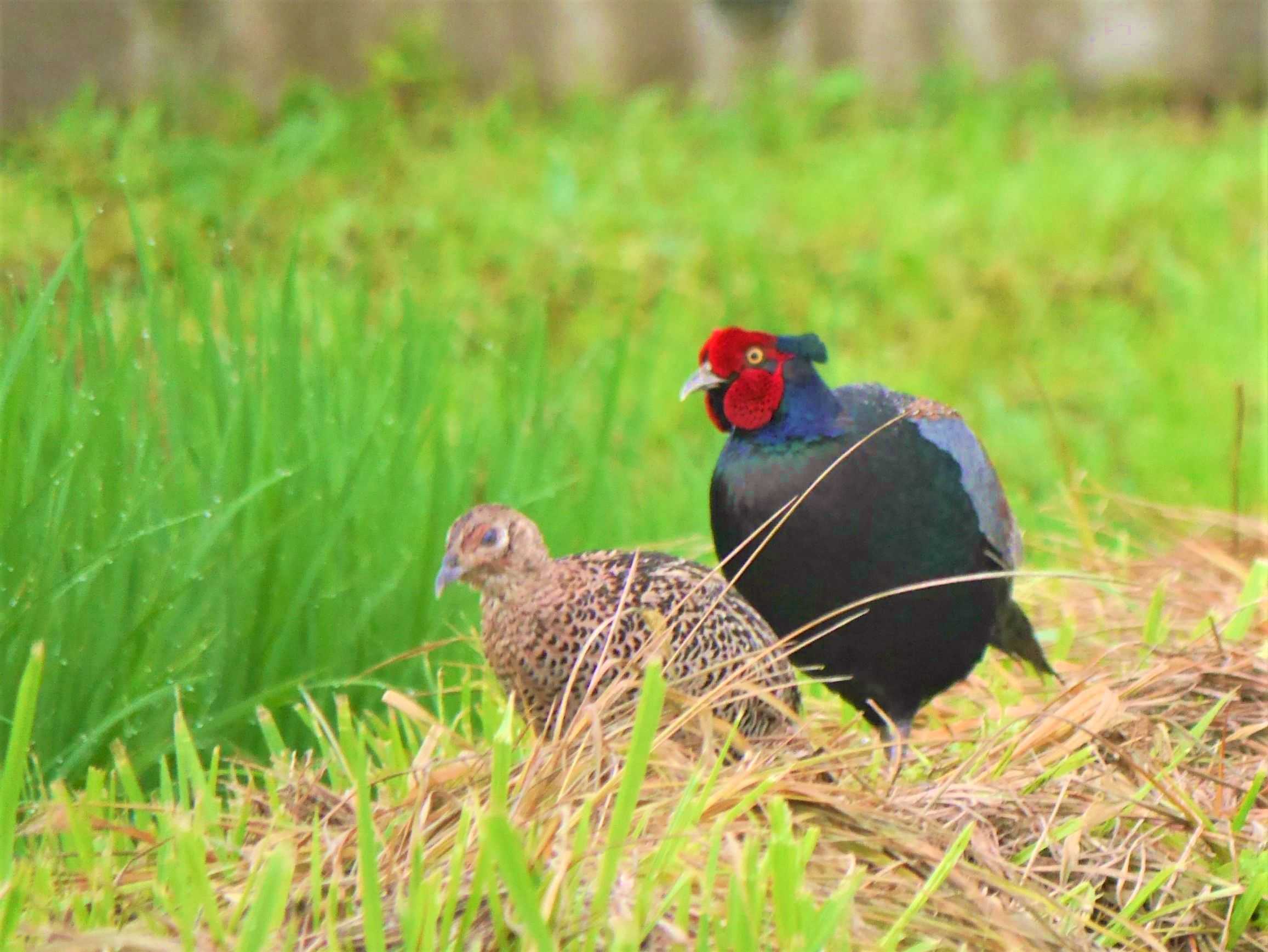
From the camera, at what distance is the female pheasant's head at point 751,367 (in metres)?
2.55

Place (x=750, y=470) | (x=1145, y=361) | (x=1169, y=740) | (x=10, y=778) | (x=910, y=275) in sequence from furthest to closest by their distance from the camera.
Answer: (x=910, y=275)
(x=1145, y=361)
(x=750, y=470)
(x=1169, y=740)
(x=10, y=778)

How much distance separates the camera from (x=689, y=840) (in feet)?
→ 5.78

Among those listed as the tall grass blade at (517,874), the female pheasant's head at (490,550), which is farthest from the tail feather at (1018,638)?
the tall grass blade at (517,874)

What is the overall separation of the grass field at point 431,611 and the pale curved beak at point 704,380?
0.47 metres

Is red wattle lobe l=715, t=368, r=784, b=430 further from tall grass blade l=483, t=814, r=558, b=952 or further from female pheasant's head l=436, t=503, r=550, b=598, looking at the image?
tall grass blade l=483, t=814, r=558, b=952

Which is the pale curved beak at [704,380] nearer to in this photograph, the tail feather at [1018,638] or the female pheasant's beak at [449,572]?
the female pheasant's beak at [449,572]

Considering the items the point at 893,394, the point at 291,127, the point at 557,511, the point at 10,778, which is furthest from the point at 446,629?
the point at 291,127

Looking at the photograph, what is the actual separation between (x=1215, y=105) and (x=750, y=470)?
696 centimetres

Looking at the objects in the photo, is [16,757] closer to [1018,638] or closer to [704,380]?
[704,380]

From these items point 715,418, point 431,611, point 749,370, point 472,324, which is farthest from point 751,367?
point 472,324

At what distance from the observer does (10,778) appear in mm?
1777

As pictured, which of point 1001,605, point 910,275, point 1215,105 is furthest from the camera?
point 1215,105

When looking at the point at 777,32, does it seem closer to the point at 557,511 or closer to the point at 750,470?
the point at 557,511

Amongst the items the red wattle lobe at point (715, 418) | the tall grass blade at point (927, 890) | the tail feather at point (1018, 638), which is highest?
the red wattle lobe at point (715, 418)
